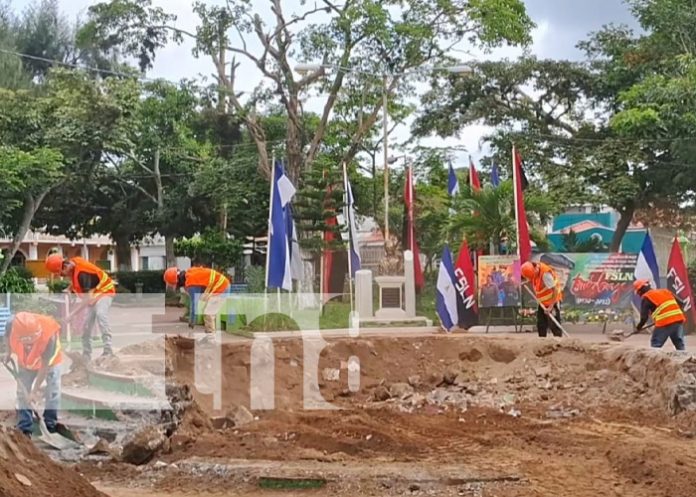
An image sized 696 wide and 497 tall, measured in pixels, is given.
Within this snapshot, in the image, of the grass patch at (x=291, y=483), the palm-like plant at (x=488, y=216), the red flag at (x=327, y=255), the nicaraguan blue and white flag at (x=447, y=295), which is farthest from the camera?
the red flag at (x=327, y=255)

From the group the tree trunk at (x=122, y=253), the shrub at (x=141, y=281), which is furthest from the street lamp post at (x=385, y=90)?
the tree trunk at (x=122, y=253)

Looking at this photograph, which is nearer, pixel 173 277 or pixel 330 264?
pixel 173 277

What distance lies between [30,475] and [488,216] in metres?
17.3

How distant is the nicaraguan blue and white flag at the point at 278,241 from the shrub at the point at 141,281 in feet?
60.6

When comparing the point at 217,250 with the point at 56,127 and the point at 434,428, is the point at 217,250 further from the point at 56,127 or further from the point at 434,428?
the point at 434,428

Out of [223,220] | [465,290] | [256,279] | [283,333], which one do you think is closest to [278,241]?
[283,333]

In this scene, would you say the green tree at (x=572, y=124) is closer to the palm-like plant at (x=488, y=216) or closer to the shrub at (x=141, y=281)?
the palm-like plant at (x=488, y=216)

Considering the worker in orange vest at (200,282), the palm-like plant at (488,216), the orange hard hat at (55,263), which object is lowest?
the worker in orange vest at (200,282)

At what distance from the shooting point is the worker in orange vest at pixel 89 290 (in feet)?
38.3

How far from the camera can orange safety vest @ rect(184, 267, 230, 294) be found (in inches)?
523

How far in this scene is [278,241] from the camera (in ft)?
61.3

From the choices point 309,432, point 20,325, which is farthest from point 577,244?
point 20,325

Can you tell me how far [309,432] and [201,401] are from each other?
2621mm

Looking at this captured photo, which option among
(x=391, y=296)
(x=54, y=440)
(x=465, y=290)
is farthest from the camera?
(x=391, y=296)
